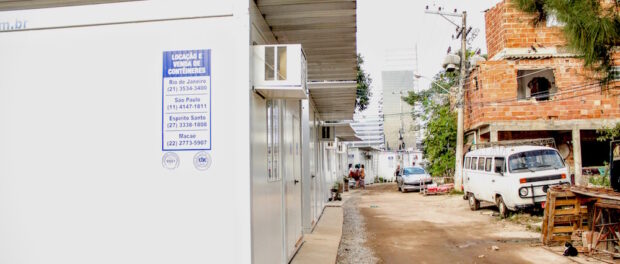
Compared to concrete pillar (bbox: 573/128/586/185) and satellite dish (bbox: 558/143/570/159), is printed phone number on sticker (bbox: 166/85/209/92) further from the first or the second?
satellite dish (bbox: 558/143/570/159)

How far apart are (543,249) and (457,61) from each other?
12.7 metres

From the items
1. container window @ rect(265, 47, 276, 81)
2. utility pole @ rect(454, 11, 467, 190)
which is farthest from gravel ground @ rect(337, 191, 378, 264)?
utility pole @ rect(454, 11, 467, 190)

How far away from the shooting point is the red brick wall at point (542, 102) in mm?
16891

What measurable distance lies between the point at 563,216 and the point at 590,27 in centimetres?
352

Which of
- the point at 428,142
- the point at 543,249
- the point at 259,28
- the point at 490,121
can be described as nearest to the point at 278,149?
the point at 259,28

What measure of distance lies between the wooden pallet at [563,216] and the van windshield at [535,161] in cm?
344

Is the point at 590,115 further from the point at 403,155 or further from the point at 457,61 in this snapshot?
the point at 403,155

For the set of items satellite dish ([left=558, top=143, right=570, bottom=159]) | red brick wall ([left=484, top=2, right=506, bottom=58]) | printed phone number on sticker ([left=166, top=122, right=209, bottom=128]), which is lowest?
satellite dish ([left=558, top=143, right=570, bottom=159])

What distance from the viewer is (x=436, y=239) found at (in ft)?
30.2

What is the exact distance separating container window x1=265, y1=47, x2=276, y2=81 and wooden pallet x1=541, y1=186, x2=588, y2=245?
6.21 m

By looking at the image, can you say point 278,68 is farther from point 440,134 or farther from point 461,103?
point 440,134

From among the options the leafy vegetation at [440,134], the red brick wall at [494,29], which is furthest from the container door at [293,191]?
the leafy vegetation at [440,134]

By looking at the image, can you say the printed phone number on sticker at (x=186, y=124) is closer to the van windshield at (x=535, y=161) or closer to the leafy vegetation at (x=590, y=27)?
the leafy vegetation at (x=590, y=27)

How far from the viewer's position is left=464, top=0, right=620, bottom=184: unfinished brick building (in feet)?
55.3
